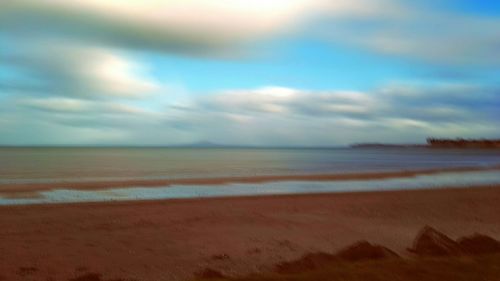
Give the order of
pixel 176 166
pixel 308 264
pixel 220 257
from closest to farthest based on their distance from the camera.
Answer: pixel 308 264
pixel 220 257
pixel 176 166

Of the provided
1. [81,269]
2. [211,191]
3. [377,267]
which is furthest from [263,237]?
[211,191]

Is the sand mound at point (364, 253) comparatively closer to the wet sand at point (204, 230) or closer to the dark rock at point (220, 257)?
the wet sand at point (204, 230)

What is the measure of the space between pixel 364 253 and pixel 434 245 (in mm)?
1403

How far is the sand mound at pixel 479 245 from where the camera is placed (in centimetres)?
686

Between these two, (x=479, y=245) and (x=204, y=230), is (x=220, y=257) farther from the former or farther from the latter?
(x=479, y=245)

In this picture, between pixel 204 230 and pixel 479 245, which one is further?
pixel 204 230

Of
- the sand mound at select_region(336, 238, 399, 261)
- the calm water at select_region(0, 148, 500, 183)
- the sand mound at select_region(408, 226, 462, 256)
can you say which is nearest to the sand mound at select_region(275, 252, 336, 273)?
the sand mound at select_region(336, 238, 399, 261)

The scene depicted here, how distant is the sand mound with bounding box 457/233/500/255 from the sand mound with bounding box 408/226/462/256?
0.44 ft

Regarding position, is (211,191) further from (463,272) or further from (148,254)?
(463,272)

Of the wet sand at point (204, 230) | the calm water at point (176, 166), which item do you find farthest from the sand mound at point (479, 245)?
the calm water at point (176, 166)

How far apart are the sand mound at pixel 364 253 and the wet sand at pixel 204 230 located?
2.03 metres

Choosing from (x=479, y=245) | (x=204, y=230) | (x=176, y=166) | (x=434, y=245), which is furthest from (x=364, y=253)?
(x=176, y=166)

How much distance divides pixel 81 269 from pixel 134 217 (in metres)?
5.31

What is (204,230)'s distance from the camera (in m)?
11.7
